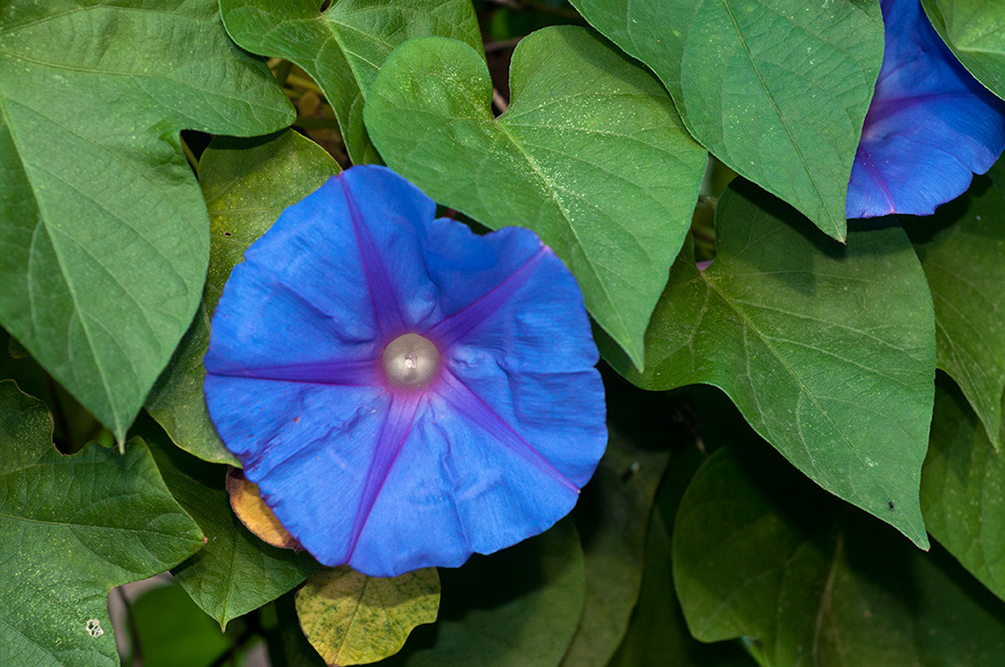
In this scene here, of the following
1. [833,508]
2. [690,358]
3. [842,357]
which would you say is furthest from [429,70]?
[833,508]

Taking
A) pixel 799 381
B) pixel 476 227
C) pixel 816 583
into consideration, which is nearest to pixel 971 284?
pixel 799 381

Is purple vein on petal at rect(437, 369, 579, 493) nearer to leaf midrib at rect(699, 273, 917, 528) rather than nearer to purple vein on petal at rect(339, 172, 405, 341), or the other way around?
purple vein on petal at rect(339, 172, 405, 341)

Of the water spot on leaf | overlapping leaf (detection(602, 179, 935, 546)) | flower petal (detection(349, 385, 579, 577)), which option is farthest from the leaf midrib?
the water spot on leaf

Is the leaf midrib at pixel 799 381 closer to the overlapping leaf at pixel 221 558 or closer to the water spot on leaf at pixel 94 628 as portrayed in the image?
the overlapping leaf at pixel 221 558

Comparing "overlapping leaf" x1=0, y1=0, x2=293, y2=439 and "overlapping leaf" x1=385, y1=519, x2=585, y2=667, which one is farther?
"overlapping leaf" x1=385, y1=519, x2=585, y2=667

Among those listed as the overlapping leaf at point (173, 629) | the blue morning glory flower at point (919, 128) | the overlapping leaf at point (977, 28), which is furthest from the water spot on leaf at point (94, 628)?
the overlapping leaf at point (173, 629)

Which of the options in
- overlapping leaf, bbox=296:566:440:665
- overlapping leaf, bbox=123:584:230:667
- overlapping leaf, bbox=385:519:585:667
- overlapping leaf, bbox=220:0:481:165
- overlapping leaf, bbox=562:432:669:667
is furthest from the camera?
overlapping leaf, bbox=123:584:230:667

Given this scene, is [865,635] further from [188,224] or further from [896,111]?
[188,224]
